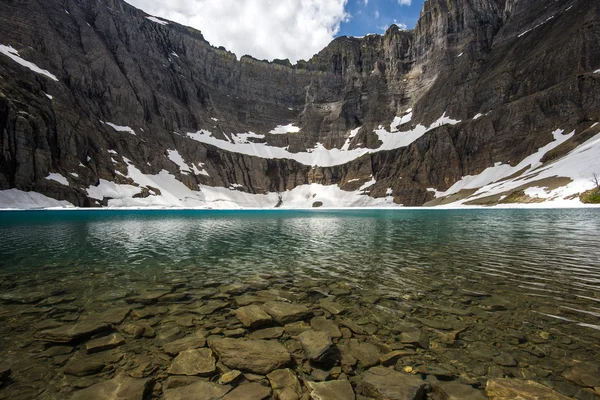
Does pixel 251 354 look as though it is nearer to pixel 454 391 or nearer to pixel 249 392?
pixel 249 392

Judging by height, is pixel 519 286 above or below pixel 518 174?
below

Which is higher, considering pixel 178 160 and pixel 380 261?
pixel 178 160

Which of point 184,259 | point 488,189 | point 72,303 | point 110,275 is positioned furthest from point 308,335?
point 488,189

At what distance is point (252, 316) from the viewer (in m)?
8.10

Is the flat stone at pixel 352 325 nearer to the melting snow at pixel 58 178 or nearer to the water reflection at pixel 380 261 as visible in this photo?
the water reflection at pixel 380 261

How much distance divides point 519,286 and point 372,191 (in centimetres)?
15532

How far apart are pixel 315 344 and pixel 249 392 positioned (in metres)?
2.05

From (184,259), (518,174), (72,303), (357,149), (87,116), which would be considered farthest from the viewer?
(357,149)

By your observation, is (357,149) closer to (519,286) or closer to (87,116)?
(87,116)

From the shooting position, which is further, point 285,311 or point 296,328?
point 285,311

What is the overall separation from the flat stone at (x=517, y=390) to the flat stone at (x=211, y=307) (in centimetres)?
710

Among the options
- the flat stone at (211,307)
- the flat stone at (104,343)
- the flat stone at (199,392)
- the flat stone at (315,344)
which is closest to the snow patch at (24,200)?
the flat stone at (211,307)

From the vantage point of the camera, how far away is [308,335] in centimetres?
696

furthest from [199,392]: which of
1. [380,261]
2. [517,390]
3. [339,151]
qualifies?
[339,151]
